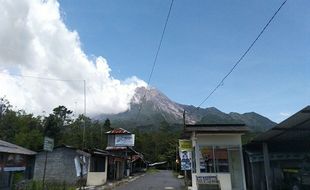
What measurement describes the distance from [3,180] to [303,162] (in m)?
14.4

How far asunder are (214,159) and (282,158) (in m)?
4.24

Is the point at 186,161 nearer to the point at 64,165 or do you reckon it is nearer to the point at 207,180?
the point at 207,180

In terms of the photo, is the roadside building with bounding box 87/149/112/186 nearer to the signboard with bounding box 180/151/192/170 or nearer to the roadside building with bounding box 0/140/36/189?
the signboard with bounding box 180/151/192/170

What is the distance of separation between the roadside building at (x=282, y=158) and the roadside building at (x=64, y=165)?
42.4 ft

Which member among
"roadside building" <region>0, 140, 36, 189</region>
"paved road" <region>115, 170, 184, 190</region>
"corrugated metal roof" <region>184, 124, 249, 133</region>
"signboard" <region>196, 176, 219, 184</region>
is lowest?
"paved road" <region>115, 170, 184, 190</region>

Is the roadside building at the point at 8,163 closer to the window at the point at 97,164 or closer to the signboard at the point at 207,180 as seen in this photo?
the signboard at the point at 207,180

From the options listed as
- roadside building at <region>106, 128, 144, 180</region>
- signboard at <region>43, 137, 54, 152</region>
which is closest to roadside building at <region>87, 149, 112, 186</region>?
roadside building at <region>106, 128, 144, 180</region>

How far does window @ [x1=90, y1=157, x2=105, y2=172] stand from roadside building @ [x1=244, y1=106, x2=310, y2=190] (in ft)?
48.1

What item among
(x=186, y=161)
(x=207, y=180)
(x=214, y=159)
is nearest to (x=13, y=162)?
(x=207, y=180)

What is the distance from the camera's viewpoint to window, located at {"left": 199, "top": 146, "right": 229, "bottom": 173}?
19.8 meters

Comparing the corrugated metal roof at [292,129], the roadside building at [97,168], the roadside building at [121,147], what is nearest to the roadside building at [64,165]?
the roadside building at [97,168]

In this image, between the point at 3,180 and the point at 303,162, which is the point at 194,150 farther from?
the point at 3,180

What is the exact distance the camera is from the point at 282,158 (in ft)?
56.2

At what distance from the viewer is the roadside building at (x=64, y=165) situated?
82.2ft
